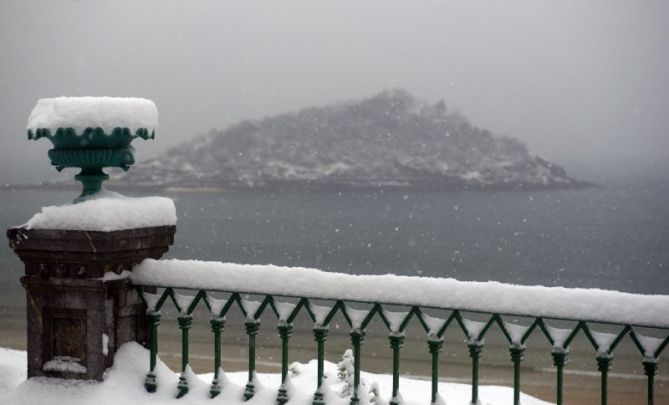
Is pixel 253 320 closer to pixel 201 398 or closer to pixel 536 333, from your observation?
pixel 201 398

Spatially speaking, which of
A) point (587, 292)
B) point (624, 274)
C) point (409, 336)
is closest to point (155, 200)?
point (587, 292)

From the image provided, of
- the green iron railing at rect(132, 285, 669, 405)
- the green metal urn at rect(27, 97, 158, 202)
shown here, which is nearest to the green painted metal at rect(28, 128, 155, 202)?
the green metal urn at rect(27, 97, 158, 202)

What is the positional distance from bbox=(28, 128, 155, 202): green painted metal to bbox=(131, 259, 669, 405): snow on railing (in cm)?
57

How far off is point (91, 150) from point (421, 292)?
1977mm

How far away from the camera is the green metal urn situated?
4.48 meters

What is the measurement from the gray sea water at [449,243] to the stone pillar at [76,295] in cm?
6700

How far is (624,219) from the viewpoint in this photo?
588 feet

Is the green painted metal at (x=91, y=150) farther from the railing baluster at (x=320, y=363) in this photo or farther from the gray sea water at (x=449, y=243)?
the gray sea water at (x=449, y=243)

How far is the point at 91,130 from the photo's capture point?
4477mm

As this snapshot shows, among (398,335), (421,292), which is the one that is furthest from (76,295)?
(421,292)

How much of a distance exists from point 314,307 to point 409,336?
147ft

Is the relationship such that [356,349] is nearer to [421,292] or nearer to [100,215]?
[421,292]

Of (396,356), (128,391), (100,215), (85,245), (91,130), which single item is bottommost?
(128,391)

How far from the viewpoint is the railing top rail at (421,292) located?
12.5 feet
